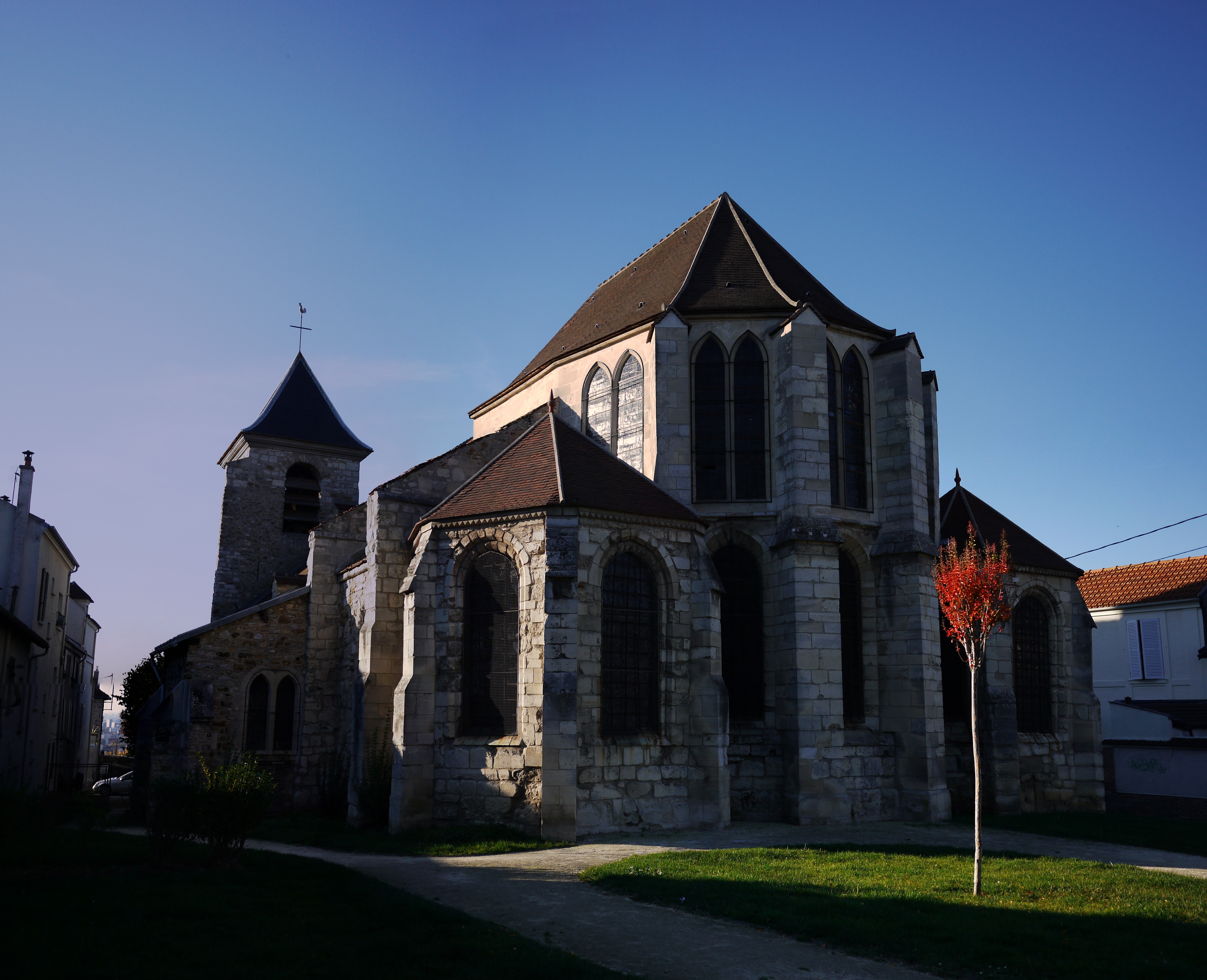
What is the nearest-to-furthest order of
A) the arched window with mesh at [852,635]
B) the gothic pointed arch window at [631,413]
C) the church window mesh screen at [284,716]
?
the arched window with mesh at [852,635] < the gothic pointed arch window at [631,413] < the church window mesh screen at [284,716]

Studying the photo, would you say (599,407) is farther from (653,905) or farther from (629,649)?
(653,905)

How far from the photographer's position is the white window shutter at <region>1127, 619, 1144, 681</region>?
27.0 m

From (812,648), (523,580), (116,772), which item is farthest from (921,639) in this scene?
(116,772)

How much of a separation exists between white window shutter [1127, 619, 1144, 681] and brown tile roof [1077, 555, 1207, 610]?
65cm

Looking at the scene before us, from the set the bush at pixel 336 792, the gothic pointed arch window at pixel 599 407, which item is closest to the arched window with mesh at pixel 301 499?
the bush at pixel 336 792

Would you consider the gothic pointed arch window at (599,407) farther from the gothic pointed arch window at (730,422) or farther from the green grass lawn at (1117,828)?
the green grass lawn at (1117,828)

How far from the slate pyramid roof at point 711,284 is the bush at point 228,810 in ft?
37.9

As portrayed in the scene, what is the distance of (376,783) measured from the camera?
54.3ft

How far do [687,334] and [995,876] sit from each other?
37.5 ft

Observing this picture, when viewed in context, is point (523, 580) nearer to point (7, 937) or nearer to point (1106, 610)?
point (7, 937)

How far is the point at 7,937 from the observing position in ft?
24.8

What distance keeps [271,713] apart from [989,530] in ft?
58.1

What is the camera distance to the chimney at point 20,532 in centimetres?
2416

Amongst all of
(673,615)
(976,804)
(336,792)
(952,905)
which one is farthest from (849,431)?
(336,792)
